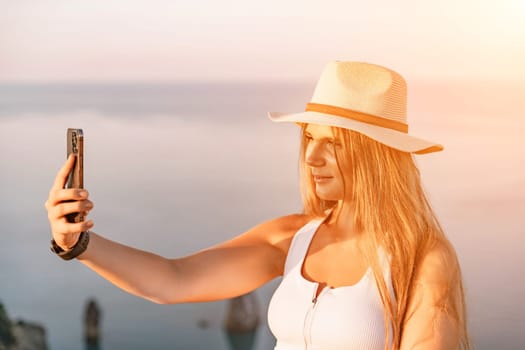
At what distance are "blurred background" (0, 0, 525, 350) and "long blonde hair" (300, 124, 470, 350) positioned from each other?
7.56ft

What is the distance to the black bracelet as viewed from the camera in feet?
6.15

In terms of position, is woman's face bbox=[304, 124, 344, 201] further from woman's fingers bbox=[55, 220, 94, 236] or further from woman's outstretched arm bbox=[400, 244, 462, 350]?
woman's fingers bbox=[55, 220, 94, 236]

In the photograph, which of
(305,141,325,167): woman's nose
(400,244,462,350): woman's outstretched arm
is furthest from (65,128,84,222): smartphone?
(400,244,462,350): woman's outstretched arm

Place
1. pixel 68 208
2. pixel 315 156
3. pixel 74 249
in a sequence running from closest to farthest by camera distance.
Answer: pixel 68 208
pixel 74 249
pixel 315 156

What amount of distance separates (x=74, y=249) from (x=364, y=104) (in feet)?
2.07

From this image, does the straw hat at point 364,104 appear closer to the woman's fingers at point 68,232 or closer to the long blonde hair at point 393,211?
the long blonde hair at point 393,211

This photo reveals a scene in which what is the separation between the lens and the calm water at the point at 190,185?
438cm

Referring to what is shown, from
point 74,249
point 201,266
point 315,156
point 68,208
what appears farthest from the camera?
point 201,266

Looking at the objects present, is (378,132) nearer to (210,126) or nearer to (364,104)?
(364,104)

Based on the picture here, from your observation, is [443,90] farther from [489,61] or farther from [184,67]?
[184,67]

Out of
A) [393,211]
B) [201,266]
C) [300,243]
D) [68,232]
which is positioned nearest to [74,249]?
[68,232]

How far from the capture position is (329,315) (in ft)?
6.33

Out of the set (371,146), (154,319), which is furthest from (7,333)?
(371,146)

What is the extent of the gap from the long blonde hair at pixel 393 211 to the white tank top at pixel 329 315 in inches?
0.9
